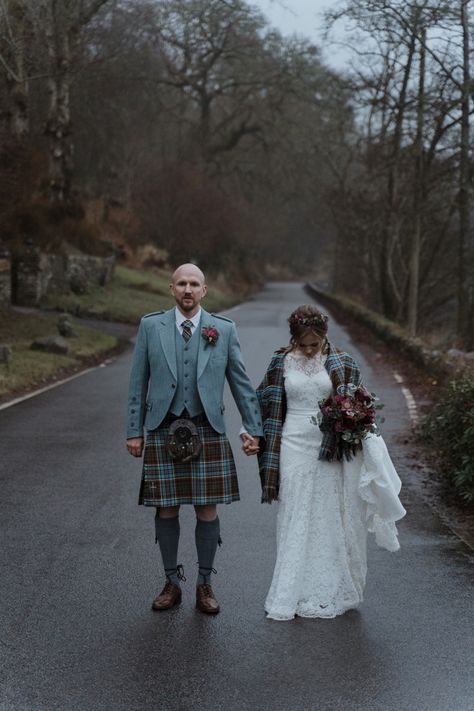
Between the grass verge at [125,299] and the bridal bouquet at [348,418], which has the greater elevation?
the bridal bouquet at [348,418]

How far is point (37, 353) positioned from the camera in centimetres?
1939

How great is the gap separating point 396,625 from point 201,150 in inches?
2083

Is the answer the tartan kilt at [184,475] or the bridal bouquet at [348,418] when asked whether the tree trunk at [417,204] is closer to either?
the bridal bouquet at [348,418]

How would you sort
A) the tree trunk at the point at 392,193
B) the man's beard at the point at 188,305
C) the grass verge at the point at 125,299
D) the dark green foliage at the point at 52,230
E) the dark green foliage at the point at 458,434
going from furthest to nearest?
the grass verge at the point at 125,299 → the tree trunk at the point at 392,193 → the dark green foliage at the point at 52,230 → the dark green foliage at the point at 458,434 → the man's beard at the point at 188,305

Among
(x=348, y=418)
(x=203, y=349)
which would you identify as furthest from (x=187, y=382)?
(x=348, y=418)

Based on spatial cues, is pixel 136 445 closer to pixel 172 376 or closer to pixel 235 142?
pixel 172 376

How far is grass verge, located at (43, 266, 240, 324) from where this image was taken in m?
29.7

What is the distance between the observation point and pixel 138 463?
10391 millimetres

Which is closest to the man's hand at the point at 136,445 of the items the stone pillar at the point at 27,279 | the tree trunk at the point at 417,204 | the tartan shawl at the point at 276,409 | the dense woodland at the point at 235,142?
the tartan shawl at the point at 276,409

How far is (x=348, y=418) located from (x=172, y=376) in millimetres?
990

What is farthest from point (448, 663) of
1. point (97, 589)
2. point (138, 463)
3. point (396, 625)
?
point (138, 463)

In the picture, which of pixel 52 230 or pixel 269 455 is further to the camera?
pixel 52 230

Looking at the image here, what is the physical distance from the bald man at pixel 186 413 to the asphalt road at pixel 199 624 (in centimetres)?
47

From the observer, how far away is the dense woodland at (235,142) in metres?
24.0
